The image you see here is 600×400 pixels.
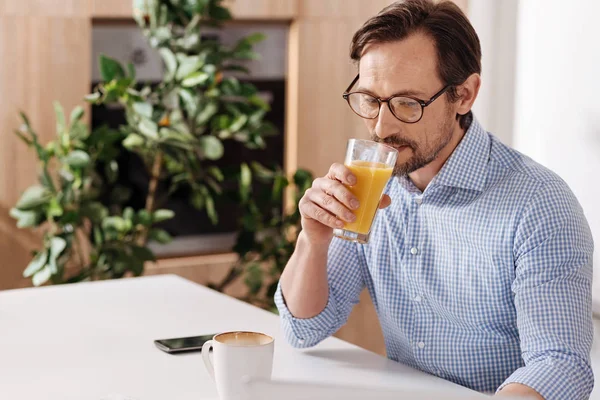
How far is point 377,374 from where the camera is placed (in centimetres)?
149

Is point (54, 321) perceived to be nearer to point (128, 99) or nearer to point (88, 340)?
point (88, 340)

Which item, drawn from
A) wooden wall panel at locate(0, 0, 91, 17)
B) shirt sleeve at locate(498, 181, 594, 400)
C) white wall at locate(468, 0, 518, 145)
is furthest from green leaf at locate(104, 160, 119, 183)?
shirt sleeve at locate(498, 181, 594, 400)

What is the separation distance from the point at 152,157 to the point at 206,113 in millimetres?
264

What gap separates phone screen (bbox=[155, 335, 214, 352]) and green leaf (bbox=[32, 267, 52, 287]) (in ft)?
3.96

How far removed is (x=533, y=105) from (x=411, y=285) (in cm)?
77

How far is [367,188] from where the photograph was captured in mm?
1506

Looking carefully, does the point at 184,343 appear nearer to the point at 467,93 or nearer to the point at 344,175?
the point at 344,175

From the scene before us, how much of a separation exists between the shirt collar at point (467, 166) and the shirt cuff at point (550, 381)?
0.40 m

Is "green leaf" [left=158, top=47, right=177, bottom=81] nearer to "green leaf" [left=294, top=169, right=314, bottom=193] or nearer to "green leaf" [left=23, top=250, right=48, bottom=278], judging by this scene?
"green leaf" [left=294, top=169, right=314, bottom=193]

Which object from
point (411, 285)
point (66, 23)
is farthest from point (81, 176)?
point (411, 285)

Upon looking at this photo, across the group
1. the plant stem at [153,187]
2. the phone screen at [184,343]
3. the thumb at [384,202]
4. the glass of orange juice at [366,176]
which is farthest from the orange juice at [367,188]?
the plant stem at [153,187]

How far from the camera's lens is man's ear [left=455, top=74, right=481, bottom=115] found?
67.7 inches

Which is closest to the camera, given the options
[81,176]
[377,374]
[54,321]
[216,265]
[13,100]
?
[377,374]

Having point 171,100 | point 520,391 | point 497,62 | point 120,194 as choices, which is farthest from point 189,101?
point 520,391
